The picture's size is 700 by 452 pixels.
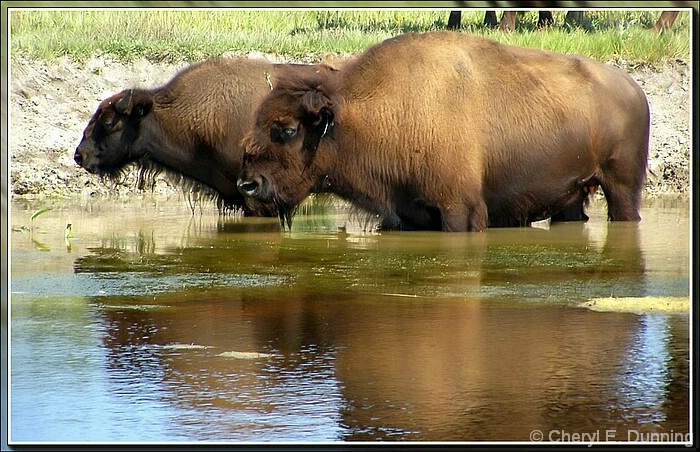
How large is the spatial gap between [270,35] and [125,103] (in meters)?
4.95

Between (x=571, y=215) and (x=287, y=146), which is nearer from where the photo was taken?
(x=287, y=146)

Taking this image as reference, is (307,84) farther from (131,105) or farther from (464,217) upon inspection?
(131,105)

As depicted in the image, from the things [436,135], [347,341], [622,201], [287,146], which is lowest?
[347,341]

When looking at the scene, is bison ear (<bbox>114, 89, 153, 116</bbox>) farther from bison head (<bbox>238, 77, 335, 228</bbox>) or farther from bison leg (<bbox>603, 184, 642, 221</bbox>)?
bison leg (<bbox>603, 184, 642, 221</bbox>)

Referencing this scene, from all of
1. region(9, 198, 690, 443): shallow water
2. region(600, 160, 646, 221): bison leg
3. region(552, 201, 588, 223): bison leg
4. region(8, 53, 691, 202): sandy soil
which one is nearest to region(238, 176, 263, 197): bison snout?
region(9, 198, 690, 443): shallow water

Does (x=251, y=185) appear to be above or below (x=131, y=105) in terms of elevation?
below

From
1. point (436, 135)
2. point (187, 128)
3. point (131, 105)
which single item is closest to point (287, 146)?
point (436, 135)

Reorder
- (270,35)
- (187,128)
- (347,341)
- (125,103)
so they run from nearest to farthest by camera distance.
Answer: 1. (347,341)
2. (125,103)
3. (187,128)
4. (270,35)

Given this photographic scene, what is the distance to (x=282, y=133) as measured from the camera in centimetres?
1184

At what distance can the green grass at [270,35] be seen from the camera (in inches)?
697

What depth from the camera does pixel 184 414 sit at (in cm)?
576

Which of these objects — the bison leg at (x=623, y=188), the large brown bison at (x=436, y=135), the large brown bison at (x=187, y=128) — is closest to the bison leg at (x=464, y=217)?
the large brown bison at (x=436, y=135)

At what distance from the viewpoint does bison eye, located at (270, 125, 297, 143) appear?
11.8 meters

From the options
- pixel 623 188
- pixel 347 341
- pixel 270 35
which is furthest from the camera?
pixel 270 35
